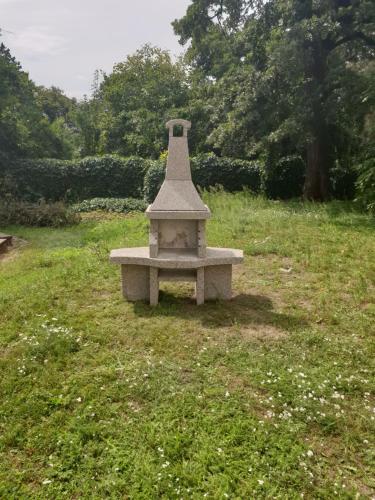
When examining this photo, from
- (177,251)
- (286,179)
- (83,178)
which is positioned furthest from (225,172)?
(177,251)

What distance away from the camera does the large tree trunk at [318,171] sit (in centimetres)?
1128

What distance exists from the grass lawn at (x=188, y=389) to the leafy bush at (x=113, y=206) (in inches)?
272

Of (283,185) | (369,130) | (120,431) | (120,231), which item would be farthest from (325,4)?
(120,431)

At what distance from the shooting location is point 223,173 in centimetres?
1293

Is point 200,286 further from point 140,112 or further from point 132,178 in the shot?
point 140,112

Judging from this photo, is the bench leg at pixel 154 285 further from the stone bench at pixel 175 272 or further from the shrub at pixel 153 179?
the shrub at pixel 153 179

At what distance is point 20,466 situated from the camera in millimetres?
2137

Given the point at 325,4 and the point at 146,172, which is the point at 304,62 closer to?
the point at 325,4

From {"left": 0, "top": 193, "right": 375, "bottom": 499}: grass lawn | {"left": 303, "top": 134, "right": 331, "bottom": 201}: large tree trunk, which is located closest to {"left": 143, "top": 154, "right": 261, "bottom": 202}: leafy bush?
{"left": 303, "top": 134, "right": 331, "bottom": 201}: large tree trunk

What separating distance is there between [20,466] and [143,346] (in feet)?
4.23

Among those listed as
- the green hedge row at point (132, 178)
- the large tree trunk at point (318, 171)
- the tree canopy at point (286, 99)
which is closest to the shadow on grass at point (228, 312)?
the tree canopy at point (286, 99)

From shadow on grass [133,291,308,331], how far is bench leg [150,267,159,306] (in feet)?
0.23

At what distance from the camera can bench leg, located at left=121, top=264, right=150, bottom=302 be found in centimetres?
413

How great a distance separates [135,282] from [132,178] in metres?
10.4
